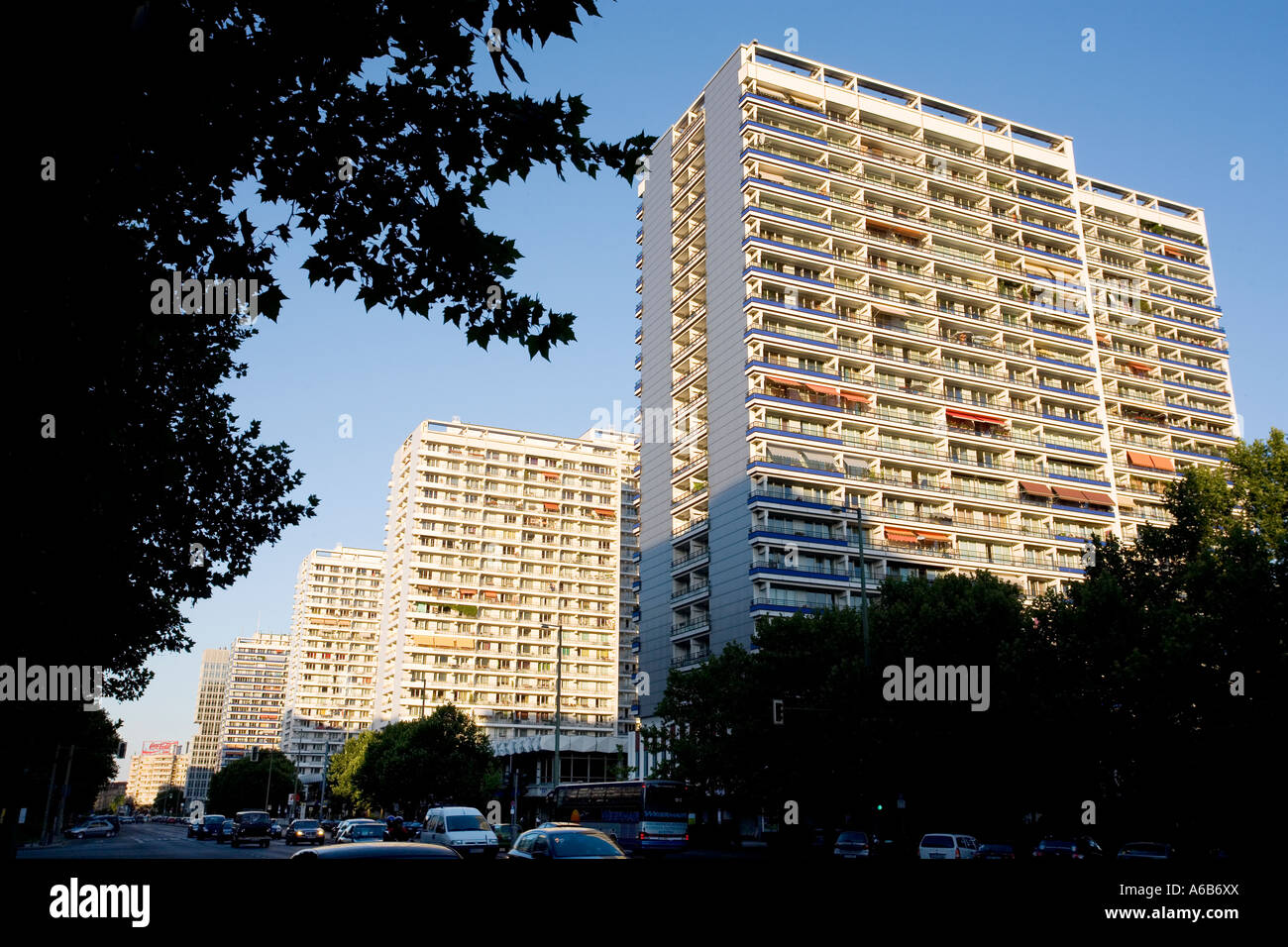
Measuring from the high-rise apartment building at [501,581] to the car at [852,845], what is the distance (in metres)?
84.6

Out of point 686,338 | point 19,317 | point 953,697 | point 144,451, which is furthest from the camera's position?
point 686,338

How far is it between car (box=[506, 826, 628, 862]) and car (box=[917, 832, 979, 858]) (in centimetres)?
2000

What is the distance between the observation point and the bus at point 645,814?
36.0 metres

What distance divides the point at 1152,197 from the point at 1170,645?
83.2 metres

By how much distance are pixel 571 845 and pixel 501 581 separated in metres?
111

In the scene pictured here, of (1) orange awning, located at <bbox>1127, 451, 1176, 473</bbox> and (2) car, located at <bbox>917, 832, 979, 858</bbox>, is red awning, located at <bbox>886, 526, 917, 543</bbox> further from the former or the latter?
(2) car, located at <bbox>917, 832, 979, 858</bbox>

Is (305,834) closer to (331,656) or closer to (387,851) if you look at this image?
(387,851)

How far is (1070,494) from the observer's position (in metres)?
73.4

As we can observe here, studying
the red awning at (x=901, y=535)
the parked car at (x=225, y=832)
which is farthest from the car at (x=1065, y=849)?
the parked car at (x=225, y=832)

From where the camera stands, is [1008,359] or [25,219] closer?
[25,219]

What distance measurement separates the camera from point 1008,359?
246ft

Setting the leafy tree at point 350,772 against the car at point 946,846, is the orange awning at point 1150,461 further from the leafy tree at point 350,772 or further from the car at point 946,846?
the leafy tree at point 350,772
